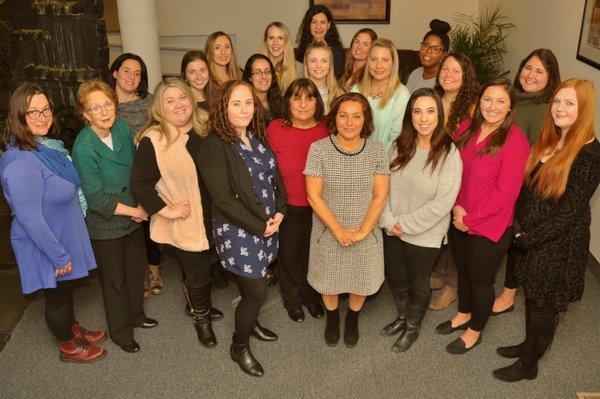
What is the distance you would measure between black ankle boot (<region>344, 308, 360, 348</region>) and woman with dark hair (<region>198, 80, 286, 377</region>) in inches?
21.2

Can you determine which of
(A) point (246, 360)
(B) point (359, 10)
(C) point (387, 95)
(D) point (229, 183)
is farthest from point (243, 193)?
(B) point (359, 10)

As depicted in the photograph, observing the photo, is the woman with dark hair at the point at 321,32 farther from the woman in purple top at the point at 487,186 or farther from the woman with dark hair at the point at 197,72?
the woman in purple top at the point at 487,186

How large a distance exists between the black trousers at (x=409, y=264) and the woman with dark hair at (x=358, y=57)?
125 centimetres

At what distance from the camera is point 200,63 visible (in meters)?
3.12

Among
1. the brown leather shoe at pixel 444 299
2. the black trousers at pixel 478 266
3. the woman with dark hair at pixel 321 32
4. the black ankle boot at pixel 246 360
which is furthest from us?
the woman with dark hair at pixel 321 32

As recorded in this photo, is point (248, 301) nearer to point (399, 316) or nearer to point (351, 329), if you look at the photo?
point (351, 329)

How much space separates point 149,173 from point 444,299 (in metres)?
2.01

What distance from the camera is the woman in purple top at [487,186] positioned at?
246 cm

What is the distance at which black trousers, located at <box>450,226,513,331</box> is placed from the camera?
2592 mm

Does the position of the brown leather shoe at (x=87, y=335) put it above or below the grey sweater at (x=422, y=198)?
below

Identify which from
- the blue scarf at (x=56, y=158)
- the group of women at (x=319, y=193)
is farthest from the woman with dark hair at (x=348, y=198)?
the blue scarf at (x=56, y=158)

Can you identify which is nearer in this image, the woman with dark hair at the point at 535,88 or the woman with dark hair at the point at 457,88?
the woman with dark hair at the point at 535,88

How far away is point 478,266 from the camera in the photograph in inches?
104

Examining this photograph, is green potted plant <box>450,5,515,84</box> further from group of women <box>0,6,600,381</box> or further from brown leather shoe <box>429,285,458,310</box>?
brown leather shoe <box>429,285,458,310</box>
